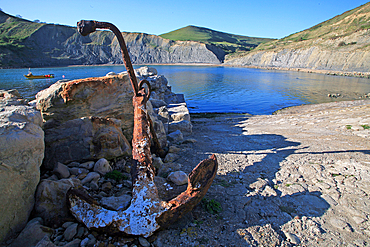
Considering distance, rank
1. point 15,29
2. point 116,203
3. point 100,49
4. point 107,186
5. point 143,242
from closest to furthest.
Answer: point 143,242 → point 116,203 → point 107,186 → point 15,29 → point 100,49

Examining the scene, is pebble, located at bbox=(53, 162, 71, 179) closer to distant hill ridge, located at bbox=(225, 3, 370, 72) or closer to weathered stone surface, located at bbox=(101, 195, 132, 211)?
weathered stone surface, located at bbox=(101, 195, 132, 211)

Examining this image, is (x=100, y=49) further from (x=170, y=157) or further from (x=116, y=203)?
(x=116, y=203)

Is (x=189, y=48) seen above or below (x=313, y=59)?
above

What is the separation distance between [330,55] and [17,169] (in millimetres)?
60987

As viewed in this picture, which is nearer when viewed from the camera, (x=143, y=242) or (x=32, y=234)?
(x=32, y=234)

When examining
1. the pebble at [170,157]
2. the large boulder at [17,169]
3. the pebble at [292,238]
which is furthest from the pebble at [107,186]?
the pebble at [292,238]

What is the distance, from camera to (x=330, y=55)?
4700 cm

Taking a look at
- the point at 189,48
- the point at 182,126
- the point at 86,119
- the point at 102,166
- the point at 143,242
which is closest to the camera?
the point at 143,242

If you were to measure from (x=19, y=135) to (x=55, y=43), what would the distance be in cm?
10879

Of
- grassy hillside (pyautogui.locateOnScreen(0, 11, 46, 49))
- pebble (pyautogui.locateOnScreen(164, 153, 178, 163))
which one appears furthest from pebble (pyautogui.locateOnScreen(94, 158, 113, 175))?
grassy hillside (pyautogui.locateOnScreen(0, 11, 46, 49))

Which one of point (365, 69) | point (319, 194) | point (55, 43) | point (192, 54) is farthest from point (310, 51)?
point (55, 43)

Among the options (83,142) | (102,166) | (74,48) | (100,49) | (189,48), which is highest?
(189,48)

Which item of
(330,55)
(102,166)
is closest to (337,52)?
(330,55)

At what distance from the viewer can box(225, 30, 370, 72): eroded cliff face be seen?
4022 centimetres
